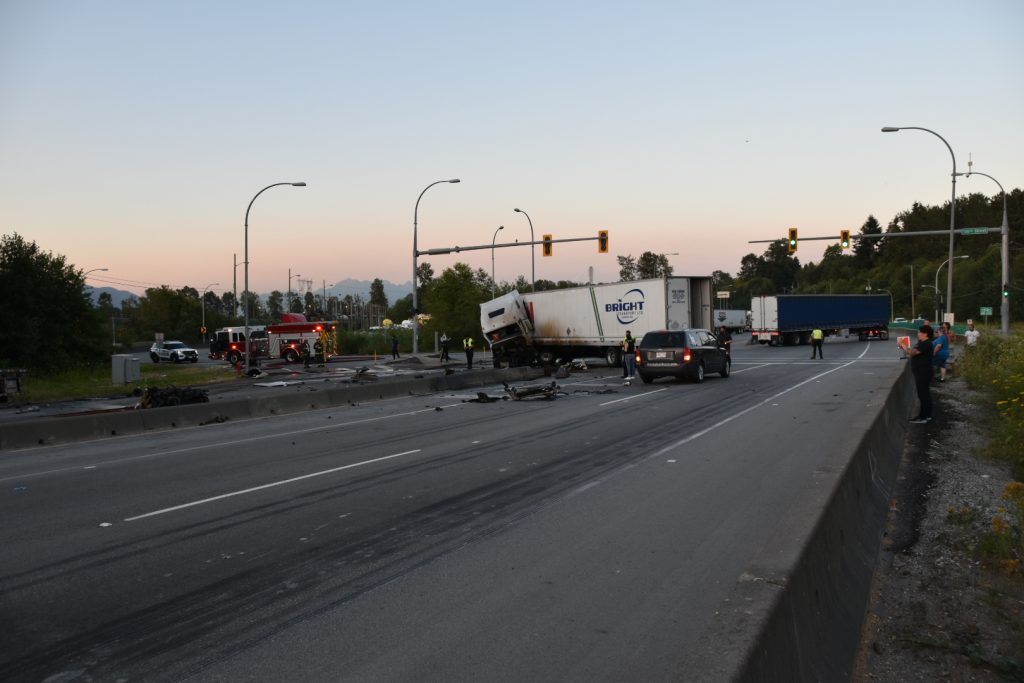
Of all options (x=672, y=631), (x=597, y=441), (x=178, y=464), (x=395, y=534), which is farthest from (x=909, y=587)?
(x=178, y=464)

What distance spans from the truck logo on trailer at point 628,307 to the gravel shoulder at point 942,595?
78.1ft

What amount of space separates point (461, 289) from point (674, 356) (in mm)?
61360

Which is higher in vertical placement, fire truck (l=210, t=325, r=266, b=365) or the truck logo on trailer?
the truck logo on trailer

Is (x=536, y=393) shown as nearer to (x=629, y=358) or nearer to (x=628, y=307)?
(x=629, y=358)

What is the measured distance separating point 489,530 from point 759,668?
4.41 m

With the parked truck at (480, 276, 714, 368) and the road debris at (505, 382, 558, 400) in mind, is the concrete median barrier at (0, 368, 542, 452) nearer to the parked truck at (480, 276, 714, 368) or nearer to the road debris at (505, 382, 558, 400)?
the road debris at (505, 382, 558, 400)

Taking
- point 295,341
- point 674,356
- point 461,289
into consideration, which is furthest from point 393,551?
point 461,289

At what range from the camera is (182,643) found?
15.9ft

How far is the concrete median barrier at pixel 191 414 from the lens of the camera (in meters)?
15.9

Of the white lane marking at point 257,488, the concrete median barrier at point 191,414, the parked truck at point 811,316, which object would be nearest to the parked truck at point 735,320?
the parked truck at point 811,316

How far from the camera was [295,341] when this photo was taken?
53156mm

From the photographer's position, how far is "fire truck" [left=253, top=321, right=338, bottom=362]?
5275cm

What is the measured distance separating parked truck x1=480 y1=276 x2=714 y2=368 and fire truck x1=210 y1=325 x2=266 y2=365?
19.3 metres

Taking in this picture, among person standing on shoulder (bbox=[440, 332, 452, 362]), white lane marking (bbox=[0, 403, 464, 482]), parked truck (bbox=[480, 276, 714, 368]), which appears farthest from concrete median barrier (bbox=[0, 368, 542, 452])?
person standing on shoulder (bbox=[440, 332, 452, 362])
